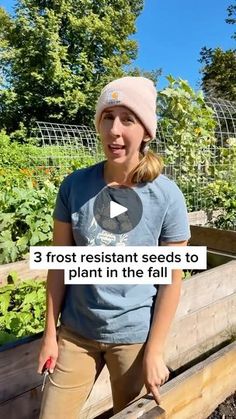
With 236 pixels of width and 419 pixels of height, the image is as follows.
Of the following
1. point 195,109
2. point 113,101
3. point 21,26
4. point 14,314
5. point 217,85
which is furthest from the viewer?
point 21,26

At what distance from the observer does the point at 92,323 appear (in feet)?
4.54

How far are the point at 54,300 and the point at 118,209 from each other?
1.33ft

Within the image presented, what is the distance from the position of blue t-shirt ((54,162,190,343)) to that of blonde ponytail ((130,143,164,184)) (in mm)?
22

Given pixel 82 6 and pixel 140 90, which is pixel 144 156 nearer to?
pixel 140 90

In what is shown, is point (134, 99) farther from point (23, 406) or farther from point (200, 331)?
point (200, 331)

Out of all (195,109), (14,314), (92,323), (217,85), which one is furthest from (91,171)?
(217,85)

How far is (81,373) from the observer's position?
1.42 m

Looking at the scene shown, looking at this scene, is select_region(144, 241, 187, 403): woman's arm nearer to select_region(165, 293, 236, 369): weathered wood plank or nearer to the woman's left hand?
the woman's left hand

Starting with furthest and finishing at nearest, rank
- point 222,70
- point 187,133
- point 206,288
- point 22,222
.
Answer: point 222,70 → point 187,133 → point 22,222 → point 206,288

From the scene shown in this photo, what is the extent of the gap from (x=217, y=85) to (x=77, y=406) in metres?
21.2

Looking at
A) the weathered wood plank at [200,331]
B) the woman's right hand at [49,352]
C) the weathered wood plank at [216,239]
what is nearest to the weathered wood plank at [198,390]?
the woman's right hand at [49,352]

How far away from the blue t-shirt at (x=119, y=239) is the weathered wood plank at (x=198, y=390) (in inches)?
12.0

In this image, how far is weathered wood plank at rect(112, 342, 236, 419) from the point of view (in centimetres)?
156

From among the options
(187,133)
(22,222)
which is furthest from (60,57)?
(22,222)
